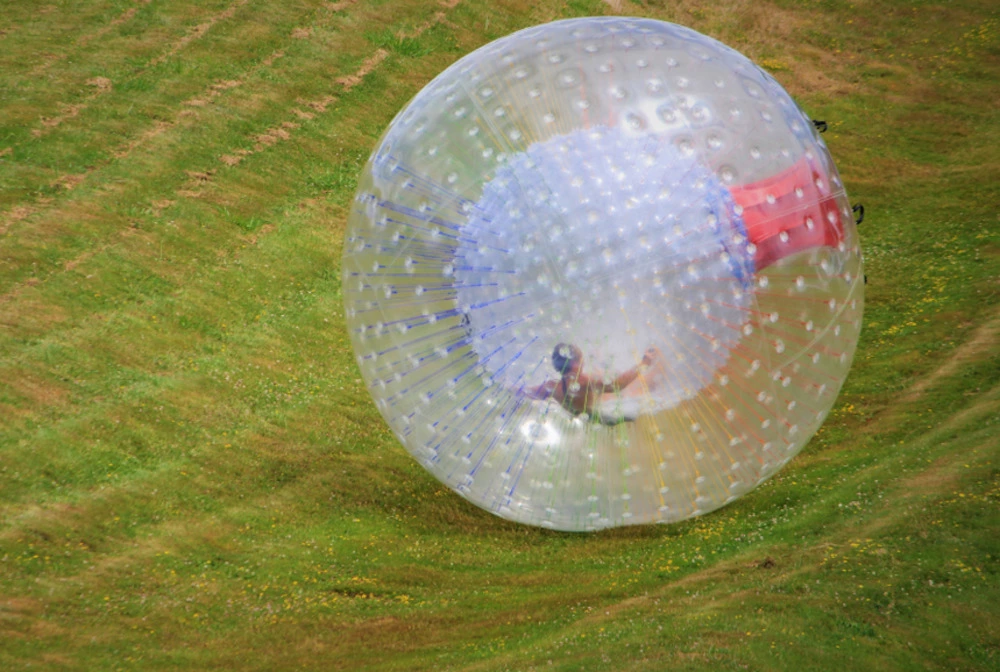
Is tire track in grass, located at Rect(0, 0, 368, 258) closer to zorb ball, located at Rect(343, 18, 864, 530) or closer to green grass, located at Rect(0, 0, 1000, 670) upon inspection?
green grass, located at Rect(0, 0, 1000, 670)

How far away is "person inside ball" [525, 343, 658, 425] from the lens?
291 inches

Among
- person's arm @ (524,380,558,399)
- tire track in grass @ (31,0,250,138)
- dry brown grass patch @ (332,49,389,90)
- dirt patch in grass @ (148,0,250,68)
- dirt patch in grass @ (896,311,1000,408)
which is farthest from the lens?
dry brown grass patch @ (332,49,389,90)

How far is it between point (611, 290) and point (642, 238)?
0.43m

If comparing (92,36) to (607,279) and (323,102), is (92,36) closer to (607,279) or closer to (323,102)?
(323,102)

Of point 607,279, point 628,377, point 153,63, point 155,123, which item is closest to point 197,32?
point 153,63

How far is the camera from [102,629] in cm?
1168

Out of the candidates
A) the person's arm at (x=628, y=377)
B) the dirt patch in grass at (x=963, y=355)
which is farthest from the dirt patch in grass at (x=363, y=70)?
the person's arm at (x=628, y=377)

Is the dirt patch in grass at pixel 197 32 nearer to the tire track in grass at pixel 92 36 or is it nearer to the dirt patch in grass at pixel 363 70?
the tire track in grass at pixel 92 36

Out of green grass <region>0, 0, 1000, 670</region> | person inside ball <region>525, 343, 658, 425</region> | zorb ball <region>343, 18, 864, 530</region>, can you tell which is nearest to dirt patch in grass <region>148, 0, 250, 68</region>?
green grass <region>0, 0, 1000, 670</region>

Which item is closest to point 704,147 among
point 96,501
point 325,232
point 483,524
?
point 483,524

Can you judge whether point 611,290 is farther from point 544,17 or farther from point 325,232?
point 544,17

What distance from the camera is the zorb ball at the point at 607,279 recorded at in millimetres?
7363

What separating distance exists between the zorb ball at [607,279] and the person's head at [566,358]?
0.01m

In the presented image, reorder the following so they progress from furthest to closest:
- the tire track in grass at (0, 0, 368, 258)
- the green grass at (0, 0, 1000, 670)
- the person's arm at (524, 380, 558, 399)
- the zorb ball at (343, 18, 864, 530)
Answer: the tire track in grass at (0, 0, 368, 258) → the green grass at (0, 0, 1000, 670) → the person's arm at (524, 380, 558, 399) → the zorb ball at (343, 18, 864, 530)
